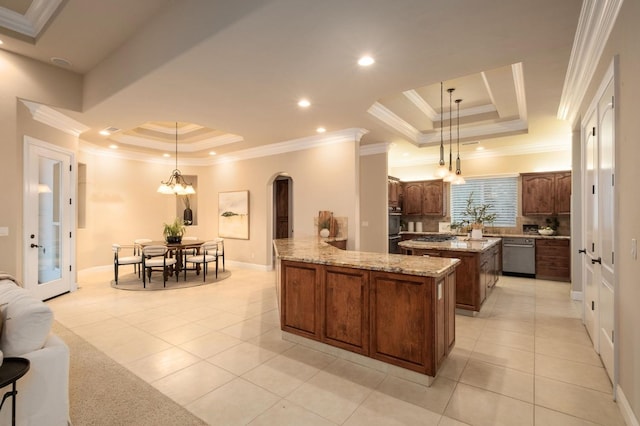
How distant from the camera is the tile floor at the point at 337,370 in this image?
2219mm

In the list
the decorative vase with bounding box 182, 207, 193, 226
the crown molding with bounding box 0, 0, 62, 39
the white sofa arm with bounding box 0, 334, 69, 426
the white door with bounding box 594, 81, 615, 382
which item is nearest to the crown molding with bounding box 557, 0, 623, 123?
the white door with bounding box 594, 81, 615, 382

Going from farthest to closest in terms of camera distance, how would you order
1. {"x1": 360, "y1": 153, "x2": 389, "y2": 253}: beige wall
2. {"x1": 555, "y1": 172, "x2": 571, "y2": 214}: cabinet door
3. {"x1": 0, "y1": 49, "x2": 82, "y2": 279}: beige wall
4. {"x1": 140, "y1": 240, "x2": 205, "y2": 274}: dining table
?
{"x1": 360, "y1": 153, "x2": 389, "y2": 253}: beige wall < {"x1": 555, "y1": 172, "x2": 571, "y2": 214}: cabinet door < {"x1": 140, "y1": 240, "x2": 205, "y2": 274}: dining table < {"x1": 0, "y1": 49, "x2": 82, "y2": 279}: beige wall

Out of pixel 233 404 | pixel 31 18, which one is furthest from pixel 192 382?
pixel 31 18

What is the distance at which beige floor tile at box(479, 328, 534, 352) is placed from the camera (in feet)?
11.0

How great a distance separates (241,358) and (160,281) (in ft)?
13.4

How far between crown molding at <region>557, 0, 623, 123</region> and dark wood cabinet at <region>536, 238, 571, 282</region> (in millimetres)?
3529

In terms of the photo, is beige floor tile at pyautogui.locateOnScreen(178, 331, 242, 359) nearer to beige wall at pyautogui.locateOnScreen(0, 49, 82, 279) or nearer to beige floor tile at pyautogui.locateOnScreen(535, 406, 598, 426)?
beige floor tile at pyautogui.locateOnScreen(535, 406, 598, 426)

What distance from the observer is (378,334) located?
9.00 feet

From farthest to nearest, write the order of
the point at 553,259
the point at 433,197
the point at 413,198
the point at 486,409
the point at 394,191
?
1. the point at 413,198
2. the point at 433,197
3. the point at 394,191
4. the point at 553,259
5. the point at 486,409

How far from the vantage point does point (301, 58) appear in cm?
319

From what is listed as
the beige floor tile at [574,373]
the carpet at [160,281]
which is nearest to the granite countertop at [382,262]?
the beige floor tile at [574,373]

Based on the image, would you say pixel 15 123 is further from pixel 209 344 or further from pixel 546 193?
pixel 546 193

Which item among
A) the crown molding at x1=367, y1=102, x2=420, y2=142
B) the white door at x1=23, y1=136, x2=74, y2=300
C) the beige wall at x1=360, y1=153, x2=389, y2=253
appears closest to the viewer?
the white door at x1=23, y1=136, x2=74, y2=300

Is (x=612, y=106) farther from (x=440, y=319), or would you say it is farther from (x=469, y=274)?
(x=469, y=274)
